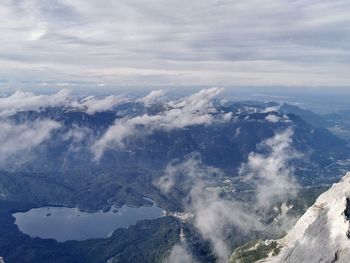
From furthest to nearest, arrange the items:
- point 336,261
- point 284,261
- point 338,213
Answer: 1. point 284,261
2. point 338,213
3. point 336,261

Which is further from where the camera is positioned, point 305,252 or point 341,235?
point 305,252

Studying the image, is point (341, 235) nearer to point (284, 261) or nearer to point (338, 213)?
point (338, 213)

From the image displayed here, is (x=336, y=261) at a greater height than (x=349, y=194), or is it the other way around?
(x=349, y=194)

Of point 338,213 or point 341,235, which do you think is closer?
point 341,235

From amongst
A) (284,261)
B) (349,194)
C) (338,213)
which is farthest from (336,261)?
(284,261)

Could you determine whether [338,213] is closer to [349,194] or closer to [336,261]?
[349,194]

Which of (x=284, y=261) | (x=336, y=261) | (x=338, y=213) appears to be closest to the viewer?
(x=336, y=261)

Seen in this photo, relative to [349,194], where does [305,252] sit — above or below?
below

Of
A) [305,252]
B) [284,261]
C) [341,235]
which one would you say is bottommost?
[284,261]

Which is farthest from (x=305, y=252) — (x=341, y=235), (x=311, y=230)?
(x=341, y=235)
